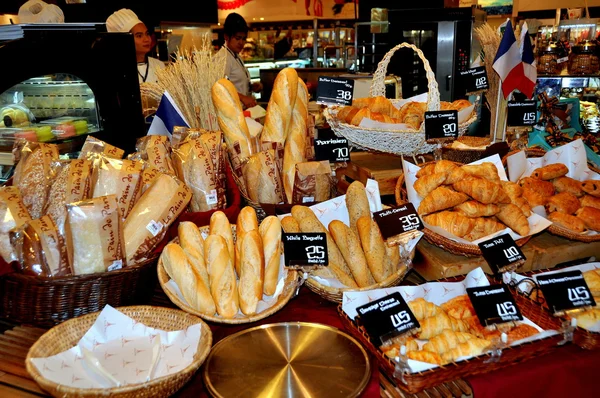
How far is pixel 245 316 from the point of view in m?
1.37

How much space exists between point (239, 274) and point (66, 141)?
5.19ft

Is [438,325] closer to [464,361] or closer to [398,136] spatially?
[464,361]

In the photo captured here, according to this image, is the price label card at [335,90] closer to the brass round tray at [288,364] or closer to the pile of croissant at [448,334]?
the pile of croissant at [448,334]

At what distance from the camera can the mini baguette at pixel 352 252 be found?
1551mm

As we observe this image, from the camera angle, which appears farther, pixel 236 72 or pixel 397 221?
pixel 236 72

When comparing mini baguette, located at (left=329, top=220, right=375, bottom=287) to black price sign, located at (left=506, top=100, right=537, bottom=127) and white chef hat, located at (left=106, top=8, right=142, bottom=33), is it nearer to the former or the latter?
black price sign, located at (left=506, top=100, right=537, bottom=127)

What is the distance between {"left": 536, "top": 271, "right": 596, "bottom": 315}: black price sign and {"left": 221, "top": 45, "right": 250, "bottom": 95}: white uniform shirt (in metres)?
4.42

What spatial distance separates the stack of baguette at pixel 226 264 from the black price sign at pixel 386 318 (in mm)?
332

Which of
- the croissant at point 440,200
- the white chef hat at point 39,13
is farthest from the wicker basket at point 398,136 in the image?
the white chef hat at point 39,13

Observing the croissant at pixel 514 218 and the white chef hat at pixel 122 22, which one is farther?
the white chef hat at pixel 122 22

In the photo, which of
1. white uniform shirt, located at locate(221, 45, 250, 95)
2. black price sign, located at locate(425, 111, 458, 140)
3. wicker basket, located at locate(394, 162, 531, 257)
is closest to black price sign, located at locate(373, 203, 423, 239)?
wicker basket, located at locate(394, 162, 531, 257)

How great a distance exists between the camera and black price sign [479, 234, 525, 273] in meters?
1.52

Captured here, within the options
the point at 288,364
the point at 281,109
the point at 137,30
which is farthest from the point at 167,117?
the point at 137,30

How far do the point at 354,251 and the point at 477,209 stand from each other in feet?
1.74
